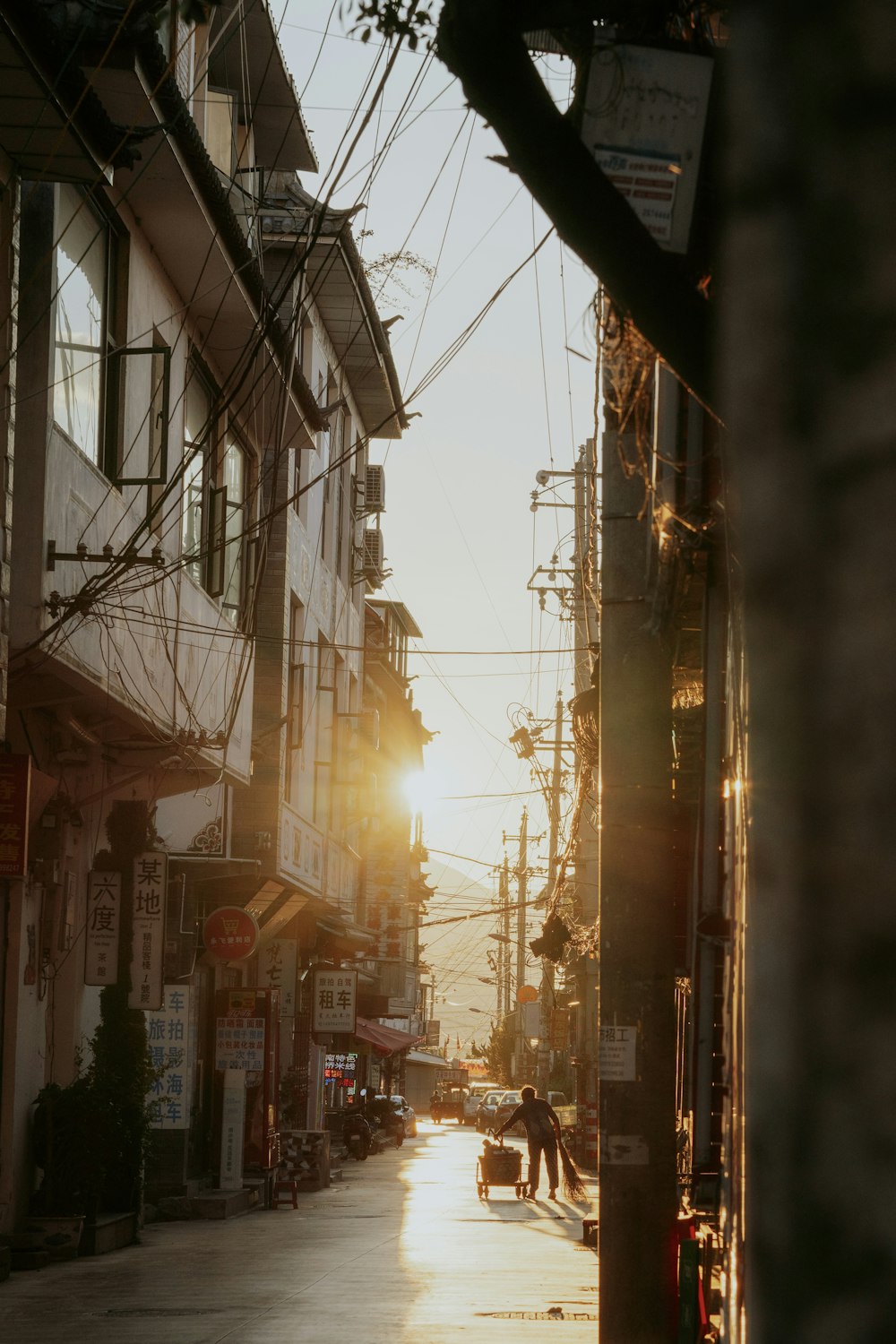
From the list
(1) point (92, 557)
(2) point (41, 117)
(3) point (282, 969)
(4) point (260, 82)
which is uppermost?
(4) point (260, 82)

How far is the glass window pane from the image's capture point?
1335 centimetres

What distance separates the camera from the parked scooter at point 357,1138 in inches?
1596

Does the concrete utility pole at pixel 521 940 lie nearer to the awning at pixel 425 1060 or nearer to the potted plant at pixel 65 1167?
the awning at pixel 425 1060

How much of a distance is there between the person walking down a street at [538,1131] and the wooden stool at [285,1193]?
10.8 feet

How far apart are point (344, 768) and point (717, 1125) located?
96.1ft

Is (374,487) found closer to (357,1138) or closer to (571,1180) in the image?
(357,1138)

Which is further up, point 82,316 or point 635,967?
point 82,316

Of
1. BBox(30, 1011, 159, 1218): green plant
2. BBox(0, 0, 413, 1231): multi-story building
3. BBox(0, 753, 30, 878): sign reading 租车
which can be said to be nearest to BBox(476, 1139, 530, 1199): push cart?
BBox(0, 0, 413, 1231): multi-story building

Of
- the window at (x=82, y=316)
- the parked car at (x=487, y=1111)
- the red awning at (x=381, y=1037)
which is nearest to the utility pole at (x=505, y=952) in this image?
the parked car at (x=487, y=1111)

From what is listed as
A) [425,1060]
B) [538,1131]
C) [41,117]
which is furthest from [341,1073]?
[425,1060]

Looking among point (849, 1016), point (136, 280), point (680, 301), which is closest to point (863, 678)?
point (849, 1016)

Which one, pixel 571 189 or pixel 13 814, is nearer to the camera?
pixel 571 189

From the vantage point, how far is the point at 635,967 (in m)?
8.32

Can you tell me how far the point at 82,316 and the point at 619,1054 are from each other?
874 cm
